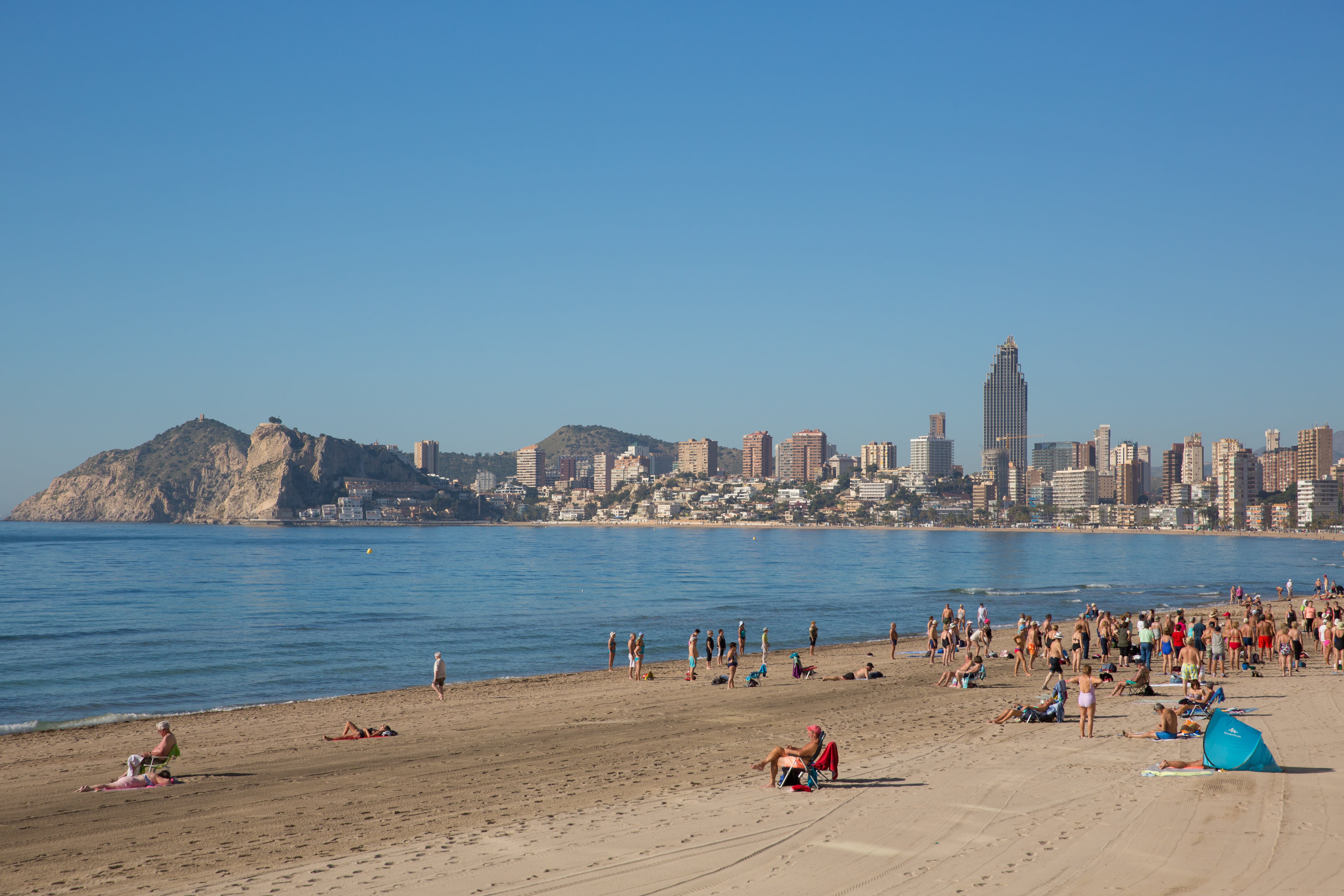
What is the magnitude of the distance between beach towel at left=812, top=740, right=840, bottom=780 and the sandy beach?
0.53 ft

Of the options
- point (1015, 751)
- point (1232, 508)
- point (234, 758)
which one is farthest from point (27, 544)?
point (1232, 508)

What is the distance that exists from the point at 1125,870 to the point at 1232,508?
667 feet

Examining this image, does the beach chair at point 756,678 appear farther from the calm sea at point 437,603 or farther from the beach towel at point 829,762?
the beach towel at point 829,762

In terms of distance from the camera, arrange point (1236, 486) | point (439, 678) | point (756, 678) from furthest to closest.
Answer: point (1236, 486) < point (756, 678) < point (439, 678)

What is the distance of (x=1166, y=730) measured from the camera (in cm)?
1281

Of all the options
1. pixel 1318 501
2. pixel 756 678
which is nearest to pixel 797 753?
pixel 756 678

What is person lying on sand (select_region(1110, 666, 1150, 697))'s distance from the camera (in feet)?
59.3

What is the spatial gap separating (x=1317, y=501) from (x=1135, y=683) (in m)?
180

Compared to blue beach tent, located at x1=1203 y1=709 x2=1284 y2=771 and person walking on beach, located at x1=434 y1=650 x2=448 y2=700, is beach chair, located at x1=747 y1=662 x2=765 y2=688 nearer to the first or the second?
person walking on beach, located at x1=434 y1=650 x2=448 y2=700

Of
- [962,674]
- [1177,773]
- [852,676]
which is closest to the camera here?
[1177,773]

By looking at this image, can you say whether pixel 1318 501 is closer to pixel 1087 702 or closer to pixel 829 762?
pixel 1087 702

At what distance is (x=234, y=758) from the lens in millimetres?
13078

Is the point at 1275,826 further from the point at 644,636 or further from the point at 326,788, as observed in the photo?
the point at 644,636

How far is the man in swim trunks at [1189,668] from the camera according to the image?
56.6 feet
